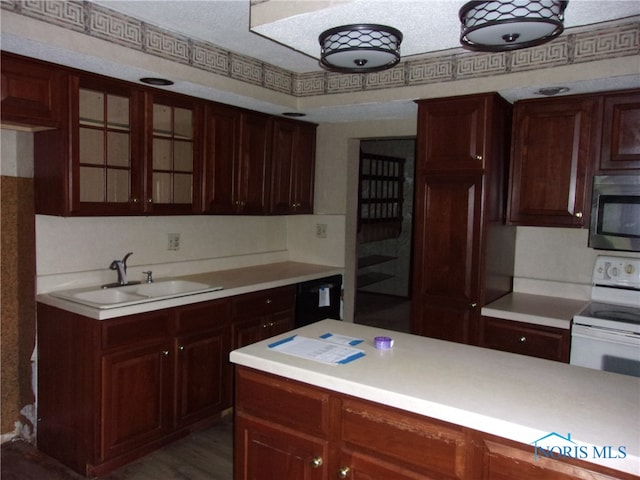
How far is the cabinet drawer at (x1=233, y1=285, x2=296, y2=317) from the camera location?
324 cm

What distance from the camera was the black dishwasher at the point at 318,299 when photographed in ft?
12.4

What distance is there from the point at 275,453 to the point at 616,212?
2.42m

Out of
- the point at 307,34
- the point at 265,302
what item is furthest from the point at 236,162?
the point at 307,34

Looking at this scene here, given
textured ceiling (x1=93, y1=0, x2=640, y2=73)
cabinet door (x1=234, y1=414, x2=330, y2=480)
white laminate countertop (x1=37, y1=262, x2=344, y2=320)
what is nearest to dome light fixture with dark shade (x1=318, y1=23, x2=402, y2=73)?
textured ceiling (x1=93, y1=0, x2=640, y2=73)

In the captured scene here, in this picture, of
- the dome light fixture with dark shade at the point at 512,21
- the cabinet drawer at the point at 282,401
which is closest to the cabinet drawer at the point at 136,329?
the cabinet drawer at the point at 282,401

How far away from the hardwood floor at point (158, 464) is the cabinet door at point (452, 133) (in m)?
2.16

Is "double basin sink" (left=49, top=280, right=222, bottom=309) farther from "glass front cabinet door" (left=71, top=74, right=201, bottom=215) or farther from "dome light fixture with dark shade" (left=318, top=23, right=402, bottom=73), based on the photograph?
"dome light fixture with dark shade" (left=318, top=23, right=402, bottom=73)

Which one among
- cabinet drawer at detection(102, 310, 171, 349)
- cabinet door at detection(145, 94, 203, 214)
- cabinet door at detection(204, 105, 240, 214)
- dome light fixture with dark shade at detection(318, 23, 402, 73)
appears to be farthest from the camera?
cabinet door at detection(204, 105, 240, 214)

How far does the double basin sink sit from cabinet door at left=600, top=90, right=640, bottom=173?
2.51 m

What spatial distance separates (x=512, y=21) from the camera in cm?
145

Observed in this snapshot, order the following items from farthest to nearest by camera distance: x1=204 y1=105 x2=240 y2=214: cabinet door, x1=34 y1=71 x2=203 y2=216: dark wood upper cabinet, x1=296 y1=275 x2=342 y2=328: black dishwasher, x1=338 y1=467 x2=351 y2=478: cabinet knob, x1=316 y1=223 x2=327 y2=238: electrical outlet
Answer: x1=316 y1=223 x2=327 y2=238: electrical outlet → x1=296 y1=275 x2=342 y2=328: black dishwasher → x1=204 y1=105 x2=240 y2=214: cabinet door → x1=34 y1=71 x2=203 y2=216: dark wood upper cabinet → x1=338 y1=467 x2=351 y2=478: cabinet knob

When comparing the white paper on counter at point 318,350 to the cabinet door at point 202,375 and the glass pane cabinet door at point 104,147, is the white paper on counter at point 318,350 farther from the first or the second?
the glass pane cabinet door at point 104,147

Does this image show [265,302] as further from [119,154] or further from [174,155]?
[119,154]

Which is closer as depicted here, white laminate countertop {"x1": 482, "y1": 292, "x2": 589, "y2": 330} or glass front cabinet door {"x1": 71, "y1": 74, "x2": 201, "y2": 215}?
glass front cabinet door {"x1": 71, "y1": 74, "x2": 201, "y2": 215}
